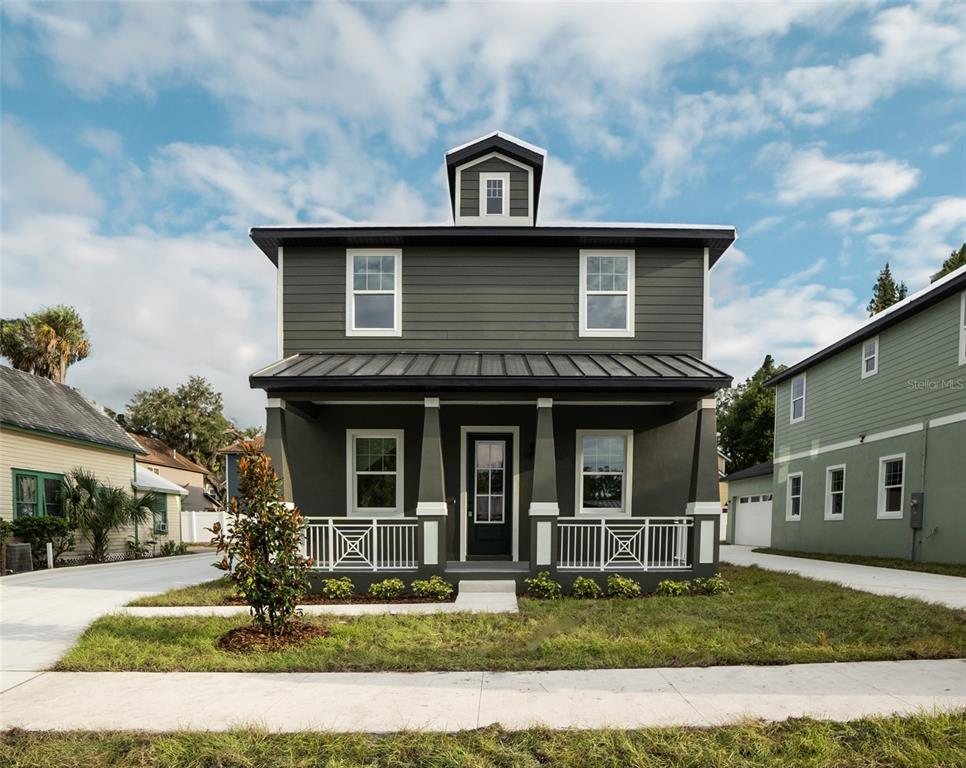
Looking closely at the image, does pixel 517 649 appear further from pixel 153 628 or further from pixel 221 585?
pixel 221 585

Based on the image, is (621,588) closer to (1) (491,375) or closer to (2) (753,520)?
(1) (491,375)

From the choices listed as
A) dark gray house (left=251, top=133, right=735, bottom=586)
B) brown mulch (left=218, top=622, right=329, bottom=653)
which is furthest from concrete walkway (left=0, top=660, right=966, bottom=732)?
dark gray house (left=251, top=133, right=735, bottom=586)

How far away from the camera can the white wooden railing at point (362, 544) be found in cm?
817

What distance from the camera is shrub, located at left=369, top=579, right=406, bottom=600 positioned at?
7.79 meters

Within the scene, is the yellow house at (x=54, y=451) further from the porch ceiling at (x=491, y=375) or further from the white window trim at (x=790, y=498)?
the white window trim at (x=790, y=498)

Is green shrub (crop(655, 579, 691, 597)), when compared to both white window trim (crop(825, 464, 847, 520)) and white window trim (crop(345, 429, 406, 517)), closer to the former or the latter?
white window trim (crop(345, 429, 406, 517))

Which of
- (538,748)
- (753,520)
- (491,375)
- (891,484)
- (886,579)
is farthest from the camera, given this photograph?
(753,520)

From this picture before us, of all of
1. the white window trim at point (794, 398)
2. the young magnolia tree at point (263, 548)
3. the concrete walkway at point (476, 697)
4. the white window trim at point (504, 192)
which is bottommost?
the concrete walkway at point (476, 697)

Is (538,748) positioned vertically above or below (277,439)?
below

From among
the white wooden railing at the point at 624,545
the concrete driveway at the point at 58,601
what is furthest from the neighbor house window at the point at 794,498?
the concrete driveway at the point at 58,601

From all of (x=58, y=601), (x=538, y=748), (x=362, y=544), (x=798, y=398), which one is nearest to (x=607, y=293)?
(x=362, y=544)

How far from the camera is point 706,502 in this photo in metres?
8.16

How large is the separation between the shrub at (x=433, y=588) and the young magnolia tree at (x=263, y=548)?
93.7 inches

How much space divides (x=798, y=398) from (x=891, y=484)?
15.4ft
